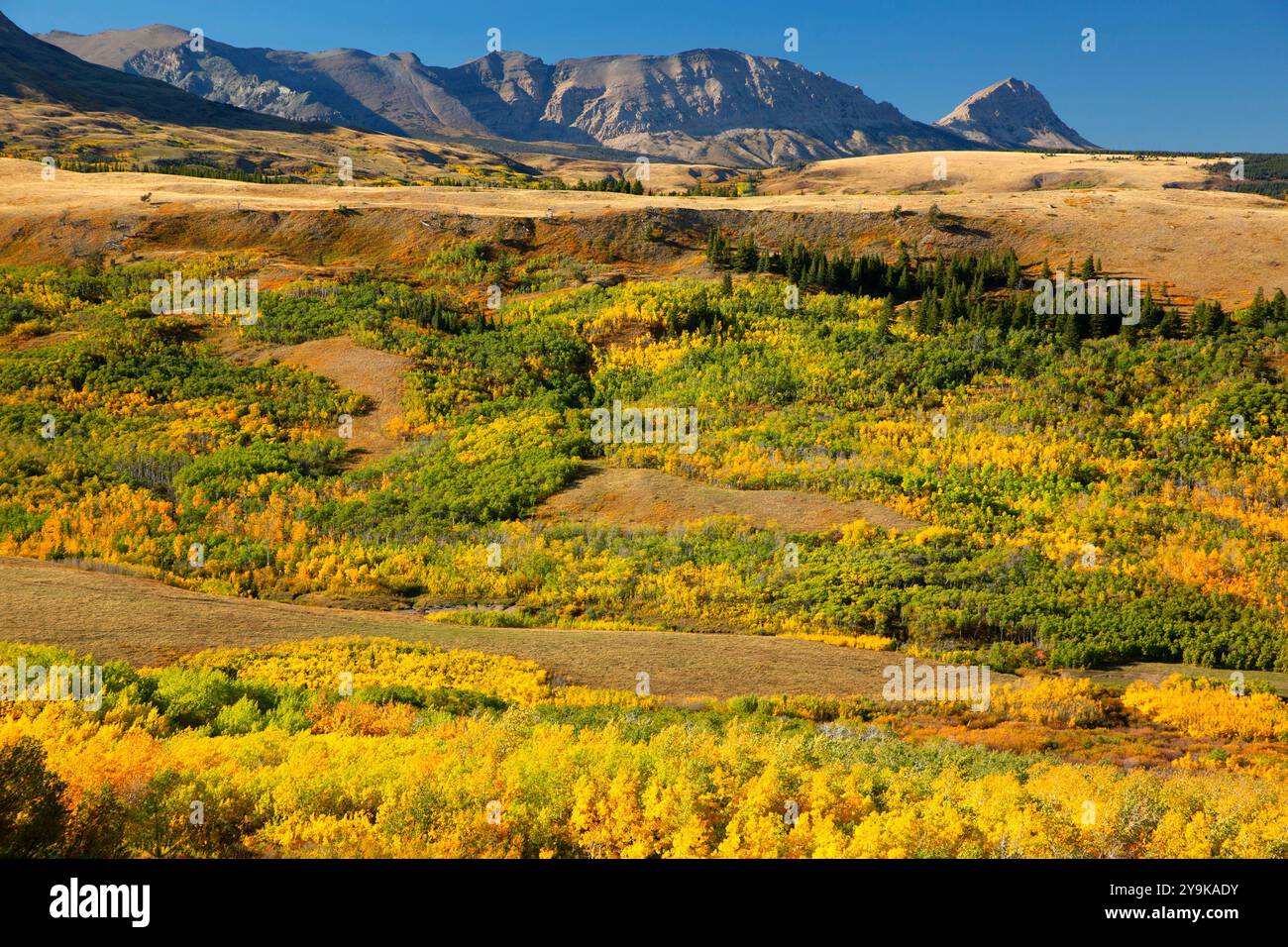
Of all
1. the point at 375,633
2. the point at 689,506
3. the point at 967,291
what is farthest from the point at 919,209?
the point at 375,633

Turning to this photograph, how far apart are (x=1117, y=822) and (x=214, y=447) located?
1590 inches

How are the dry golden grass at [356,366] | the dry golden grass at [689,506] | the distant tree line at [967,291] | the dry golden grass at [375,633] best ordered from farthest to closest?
the distant tree line at [967,291], the dry golden grass at [356,366], the dry golden grass at [689,506], the dry golden grass at [375,633]

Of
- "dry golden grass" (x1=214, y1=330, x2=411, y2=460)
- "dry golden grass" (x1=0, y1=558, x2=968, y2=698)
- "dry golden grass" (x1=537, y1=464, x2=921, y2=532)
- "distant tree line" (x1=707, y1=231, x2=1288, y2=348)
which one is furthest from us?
"distant tree line" (x1=707, y1=231, x2=1288, y2=348)

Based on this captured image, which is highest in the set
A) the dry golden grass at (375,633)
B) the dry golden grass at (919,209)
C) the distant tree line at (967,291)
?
the dry golden grass at (919,209)

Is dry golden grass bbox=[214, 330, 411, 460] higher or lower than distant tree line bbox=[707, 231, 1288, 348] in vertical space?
lower

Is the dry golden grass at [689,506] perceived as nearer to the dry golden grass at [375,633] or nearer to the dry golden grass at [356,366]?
the dry golden grass at [375,633]

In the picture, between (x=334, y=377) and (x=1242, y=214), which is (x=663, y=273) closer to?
(x=334, y=377)

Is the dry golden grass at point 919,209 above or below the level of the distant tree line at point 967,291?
above

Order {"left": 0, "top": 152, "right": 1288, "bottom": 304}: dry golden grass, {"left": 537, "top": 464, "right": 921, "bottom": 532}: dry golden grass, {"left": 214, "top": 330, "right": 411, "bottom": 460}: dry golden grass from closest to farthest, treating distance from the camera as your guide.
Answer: {"left": 537, "top": 464, "right": 921, "bottom": 532}: dry golden grass
{"left": 214, "top": 330, "right": 411, "bottom": 460}: dry golden grass
{"left": 0, "top": 152, "right": 1288, "bottom": 304}: dry golden grass

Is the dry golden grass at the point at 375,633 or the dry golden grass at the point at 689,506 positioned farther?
the dry golden grass at the point at 689,506

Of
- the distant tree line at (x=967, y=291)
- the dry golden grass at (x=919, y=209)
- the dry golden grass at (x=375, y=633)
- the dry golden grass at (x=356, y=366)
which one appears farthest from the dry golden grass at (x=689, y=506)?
the dry golden grass at (x=919, y=209)

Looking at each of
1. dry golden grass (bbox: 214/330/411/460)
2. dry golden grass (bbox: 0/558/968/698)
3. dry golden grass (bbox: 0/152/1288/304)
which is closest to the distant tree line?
dry golden grass (bbox: 0/152/1288/304)

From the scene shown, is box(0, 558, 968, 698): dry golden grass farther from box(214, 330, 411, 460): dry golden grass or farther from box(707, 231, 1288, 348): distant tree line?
box(707, 231, 1288, 348): distant tree line

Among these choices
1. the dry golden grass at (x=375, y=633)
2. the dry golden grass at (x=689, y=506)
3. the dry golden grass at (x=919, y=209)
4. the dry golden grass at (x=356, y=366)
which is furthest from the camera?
the dry golden grass at (x=919, y=209)
